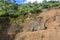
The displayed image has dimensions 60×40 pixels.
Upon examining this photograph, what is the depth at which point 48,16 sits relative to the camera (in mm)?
17000

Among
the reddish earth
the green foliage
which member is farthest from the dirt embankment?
the green foliage

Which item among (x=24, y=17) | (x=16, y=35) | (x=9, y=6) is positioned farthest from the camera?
(x=9, y=6)

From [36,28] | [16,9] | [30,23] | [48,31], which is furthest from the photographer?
[16,9]

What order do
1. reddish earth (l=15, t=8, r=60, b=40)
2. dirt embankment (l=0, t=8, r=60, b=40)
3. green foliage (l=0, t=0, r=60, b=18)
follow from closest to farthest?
reddish earth (l=15, t=8, r=60, b=40)
dirt embankment (l=0, t=8, r=60, b=40)
green foliage (l=0, t=0, r=60, b=18)

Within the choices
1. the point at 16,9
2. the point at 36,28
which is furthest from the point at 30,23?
the point at 16,9

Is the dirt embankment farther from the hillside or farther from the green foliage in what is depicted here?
the green foliage

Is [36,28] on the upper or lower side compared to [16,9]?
lower

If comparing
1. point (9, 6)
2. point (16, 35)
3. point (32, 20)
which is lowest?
point (16, 35)

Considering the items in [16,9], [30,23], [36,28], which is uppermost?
[16,9]

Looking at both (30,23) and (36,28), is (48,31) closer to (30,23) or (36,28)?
(36,28)

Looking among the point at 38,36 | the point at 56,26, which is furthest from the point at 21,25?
the point at 56,26

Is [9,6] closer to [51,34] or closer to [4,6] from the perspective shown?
[4,6]

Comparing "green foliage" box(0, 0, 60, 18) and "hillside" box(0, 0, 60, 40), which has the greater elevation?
"green foliage" box(0, 0, 60, 18)

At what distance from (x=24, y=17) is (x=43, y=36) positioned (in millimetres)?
3173
